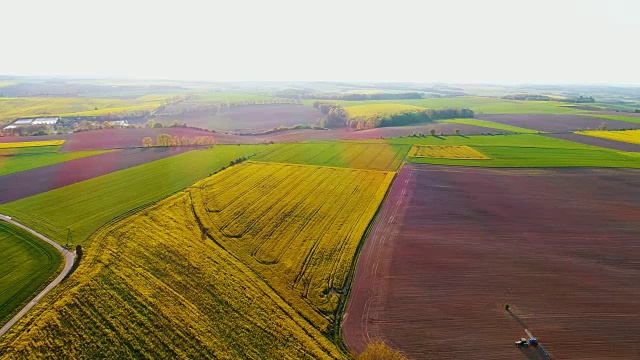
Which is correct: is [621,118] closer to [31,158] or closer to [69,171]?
[69,171]

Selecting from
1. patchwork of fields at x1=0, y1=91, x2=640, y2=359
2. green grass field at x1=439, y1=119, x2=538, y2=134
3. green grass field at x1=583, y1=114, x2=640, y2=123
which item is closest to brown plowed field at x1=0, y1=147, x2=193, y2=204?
patchwork of fields at x1=0, y1=91, x2=640, y2=359

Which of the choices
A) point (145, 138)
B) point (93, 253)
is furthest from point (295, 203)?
point (145, 138)

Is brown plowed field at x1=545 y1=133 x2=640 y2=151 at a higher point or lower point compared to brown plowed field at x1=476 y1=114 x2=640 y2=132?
lower

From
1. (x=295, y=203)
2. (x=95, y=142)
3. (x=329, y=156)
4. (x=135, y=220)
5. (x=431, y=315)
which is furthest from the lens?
(x=95, y=142)

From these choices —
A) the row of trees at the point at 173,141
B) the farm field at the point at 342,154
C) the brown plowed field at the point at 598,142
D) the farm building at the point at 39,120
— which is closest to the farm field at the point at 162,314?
the farm field at the point at 342,154

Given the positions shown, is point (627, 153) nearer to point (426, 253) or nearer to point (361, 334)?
point (426, 253)

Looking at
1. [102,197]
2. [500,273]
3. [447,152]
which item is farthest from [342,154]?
[500,273]

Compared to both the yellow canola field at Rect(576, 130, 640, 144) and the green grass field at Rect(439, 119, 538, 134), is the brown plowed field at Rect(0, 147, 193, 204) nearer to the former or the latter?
the green grass field at Rect(439, 119, 538, 134)
